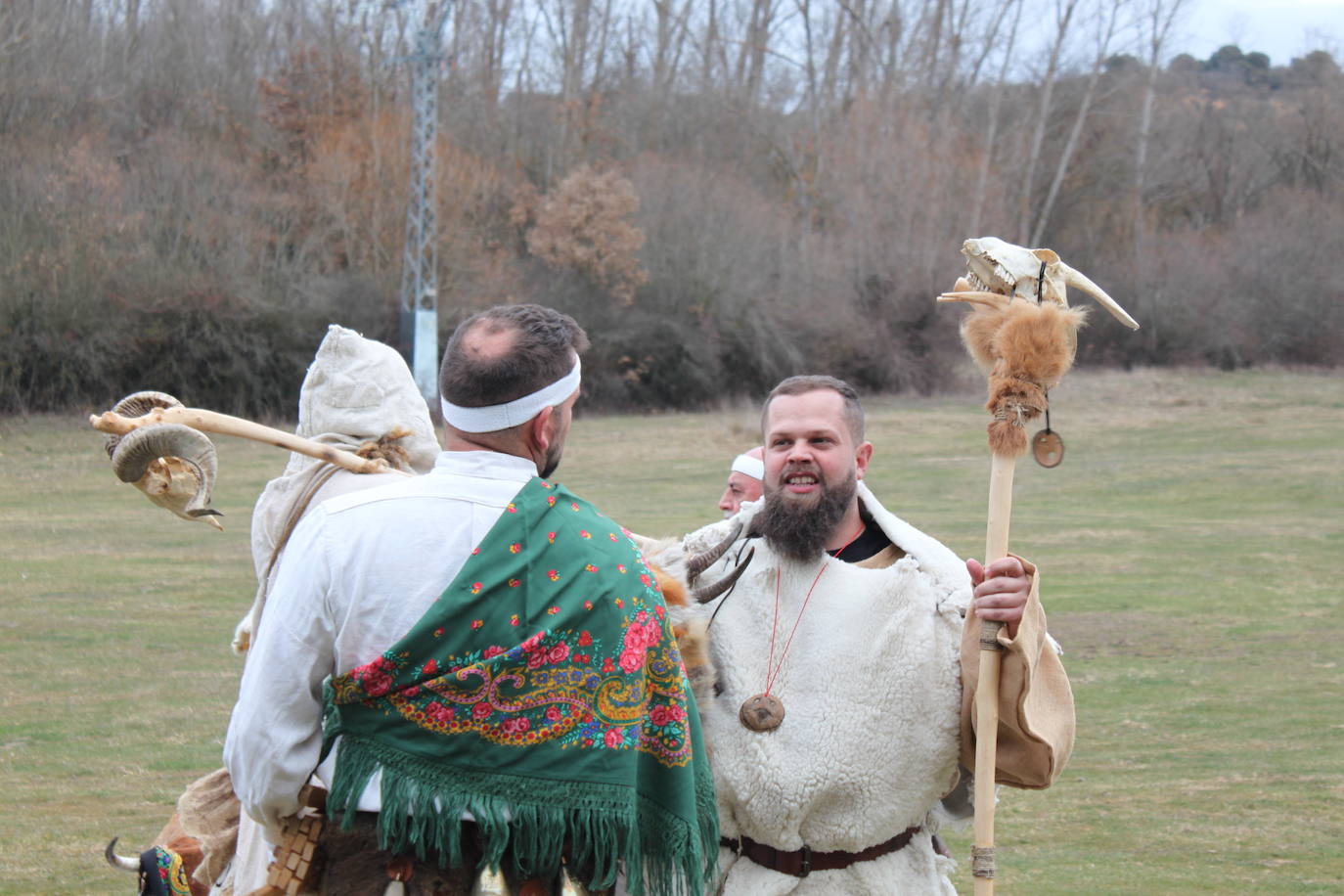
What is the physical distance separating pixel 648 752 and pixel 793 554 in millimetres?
879

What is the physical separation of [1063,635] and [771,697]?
9498 millimetres

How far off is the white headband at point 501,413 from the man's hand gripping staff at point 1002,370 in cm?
104

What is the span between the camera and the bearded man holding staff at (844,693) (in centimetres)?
338

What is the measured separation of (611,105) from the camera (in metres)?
45.3

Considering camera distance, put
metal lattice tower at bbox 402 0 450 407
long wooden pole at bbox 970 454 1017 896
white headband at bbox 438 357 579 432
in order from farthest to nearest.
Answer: metal lattice tower at bbox 402 0 450 407 < long wooden pole at bbox 970 454 1017 896 < white headband at bbox 438 357 579 432

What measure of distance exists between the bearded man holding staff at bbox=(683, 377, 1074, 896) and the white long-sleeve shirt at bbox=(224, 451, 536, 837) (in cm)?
→ 90

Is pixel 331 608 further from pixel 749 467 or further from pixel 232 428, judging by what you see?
pixel 749 467

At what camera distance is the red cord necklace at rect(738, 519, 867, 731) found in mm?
3445

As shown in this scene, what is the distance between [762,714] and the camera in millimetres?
3451

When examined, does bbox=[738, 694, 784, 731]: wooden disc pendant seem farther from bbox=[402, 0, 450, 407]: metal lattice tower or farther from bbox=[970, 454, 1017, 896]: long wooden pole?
bbox=[402, 0, 450, 407]: metal lattice tower

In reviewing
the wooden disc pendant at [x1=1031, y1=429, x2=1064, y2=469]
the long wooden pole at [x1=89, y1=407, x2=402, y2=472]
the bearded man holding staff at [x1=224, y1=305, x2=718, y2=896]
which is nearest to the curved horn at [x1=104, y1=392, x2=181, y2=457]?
the long wooden pole at [x1=89, y1=407, x2=402, y2=472]

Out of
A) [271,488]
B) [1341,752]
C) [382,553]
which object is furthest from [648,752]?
[1341,752]

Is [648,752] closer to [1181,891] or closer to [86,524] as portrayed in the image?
[1181,891]

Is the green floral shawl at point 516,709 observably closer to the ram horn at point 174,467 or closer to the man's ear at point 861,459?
the ram horn at point 174,467
